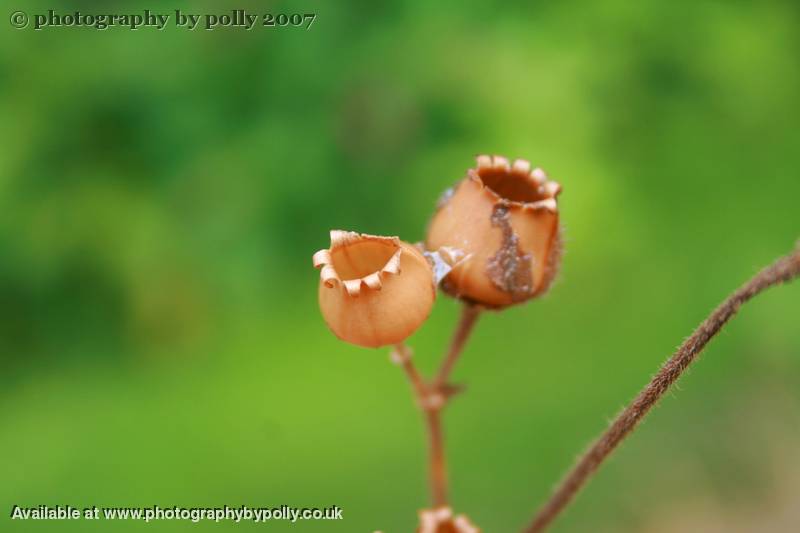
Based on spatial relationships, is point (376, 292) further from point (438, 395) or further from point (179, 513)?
point (179, 513)

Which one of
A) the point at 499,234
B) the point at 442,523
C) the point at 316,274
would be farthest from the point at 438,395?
the point at 316,274

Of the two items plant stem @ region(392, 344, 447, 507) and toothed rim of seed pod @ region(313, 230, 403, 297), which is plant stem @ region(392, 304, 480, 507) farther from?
toothed rim of seed pod @ region(313, 230, 403, 297)

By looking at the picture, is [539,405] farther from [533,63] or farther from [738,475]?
[533,63]

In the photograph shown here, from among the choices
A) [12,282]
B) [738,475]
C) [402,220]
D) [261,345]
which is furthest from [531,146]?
[12,282]

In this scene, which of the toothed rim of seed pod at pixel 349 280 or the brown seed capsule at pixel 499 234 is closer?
the toothed rim of seed pod at pixel 349 280

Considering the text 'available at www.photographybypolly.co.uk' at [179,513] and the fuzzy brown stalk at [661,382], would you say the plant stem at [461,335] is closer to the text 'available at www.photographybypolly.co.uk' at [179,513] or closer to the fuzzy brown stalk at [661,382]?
the fuzzy brown stalk at [661,382]

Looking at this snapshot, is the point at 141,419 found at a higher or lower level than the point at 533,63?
lower

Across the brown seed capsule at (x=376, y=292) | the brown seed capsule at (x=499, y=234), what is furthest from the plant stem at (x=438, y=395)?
the brown seed capsule at (x=376, y=292)

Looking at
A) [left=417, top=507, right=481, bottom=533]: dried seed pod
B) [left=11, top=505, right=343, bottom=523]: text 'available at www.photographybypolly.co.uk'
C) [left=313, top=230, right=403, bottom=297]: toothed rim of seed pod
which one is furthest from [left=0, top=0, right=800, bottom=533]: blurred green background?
[left=313, top=230, right=403, bottom=297]: toothed rim of seed pod
